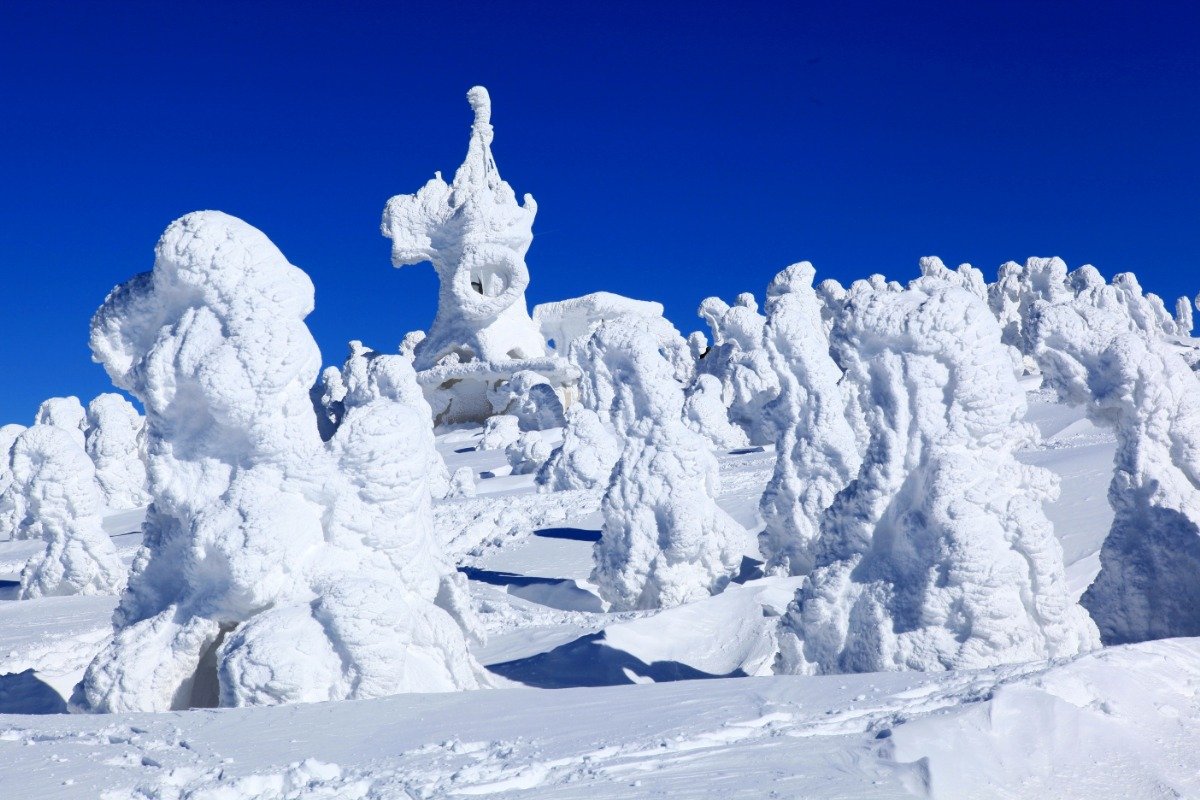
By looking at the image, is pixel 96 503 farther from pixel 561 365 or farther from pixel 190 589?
pixel 561 365

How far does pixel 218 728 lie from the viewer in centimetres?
516

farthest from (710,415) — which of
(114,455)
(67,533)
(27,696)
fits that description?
(27,696)

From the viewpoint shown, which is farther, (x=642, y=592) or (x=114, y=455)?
(x=114, y=455)

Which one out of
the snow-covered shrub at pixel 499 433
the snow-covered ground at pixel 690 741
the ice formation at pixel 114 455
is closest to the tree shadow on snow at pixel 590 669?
the snow-covered ground at pixel 690 741

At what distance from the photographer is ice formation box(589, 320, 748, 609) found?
36.3 ft

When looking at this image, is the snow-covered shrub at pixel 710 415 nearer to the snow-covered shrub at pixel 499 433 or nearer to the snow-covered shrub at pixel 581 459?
the snow-covered shrub at pixel 581 459

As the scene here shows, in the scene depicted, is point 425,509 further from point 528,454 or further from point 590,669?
point 528,454

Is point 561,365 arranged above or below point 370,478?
above

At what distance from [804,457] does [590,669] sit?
4.11 meters

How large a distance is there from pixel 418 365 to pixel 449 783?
2824 centimetres

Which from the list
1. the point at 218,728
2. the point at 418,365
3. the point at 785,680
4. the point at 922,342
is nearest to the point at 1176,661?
the point at 785,680

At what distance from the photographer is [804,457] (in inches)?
462

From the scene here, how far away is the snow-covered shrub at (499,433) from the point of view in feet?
82.3

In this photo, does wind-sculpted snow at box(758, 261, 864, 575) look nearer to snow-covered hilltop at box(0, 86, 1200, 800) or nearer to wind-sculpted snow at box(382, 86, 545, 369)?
snow-covered hilltop at box(0, 86, 1200, 800)
